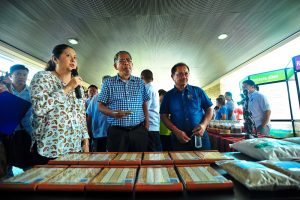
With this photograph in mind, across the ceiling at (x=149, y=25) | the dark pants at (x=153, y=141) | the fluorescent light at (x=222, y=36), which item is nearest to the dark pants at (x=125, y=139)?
the dark pants at (x=153, y=141)

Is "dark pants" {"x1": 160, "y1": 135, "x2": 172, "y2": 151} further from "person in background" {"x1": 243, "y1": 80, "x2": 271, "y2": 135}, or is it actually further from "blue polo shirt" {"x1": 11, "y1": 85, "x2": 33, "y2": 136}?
"blue polo shirt" {"x1": 11, "y1": 85, "x2": 33, "y2": 136}

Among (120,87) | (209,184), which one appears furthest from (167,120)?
(209,184)

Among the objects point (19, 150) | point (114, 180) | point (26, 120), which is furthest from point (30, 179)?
point (26, 120)

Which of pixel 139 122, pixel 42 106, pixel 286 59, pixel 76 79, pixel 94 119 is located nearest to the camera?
pixel 42 106

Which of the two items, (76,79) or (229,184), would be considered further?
(76,79)

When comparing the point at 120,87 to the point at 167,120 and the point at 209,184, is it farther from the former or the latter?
the point at 209,184

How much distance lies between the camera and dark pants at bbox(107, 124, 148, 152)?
5.43ft

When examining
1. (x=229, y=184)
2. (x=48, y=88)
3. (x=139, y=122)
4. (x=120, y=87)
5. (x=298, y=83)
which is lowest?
(x=229, y=184)

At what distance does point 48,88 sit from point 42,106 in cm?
13

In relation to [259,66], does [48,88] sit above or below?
below

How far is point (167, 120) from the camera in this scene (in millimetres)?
1881

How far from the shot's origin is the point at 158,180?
0.63 meters

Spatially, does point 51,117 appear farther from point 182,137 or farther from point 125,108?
point 182,137

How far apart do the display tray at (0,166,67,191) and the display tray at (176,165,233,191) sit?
0.49 meters
